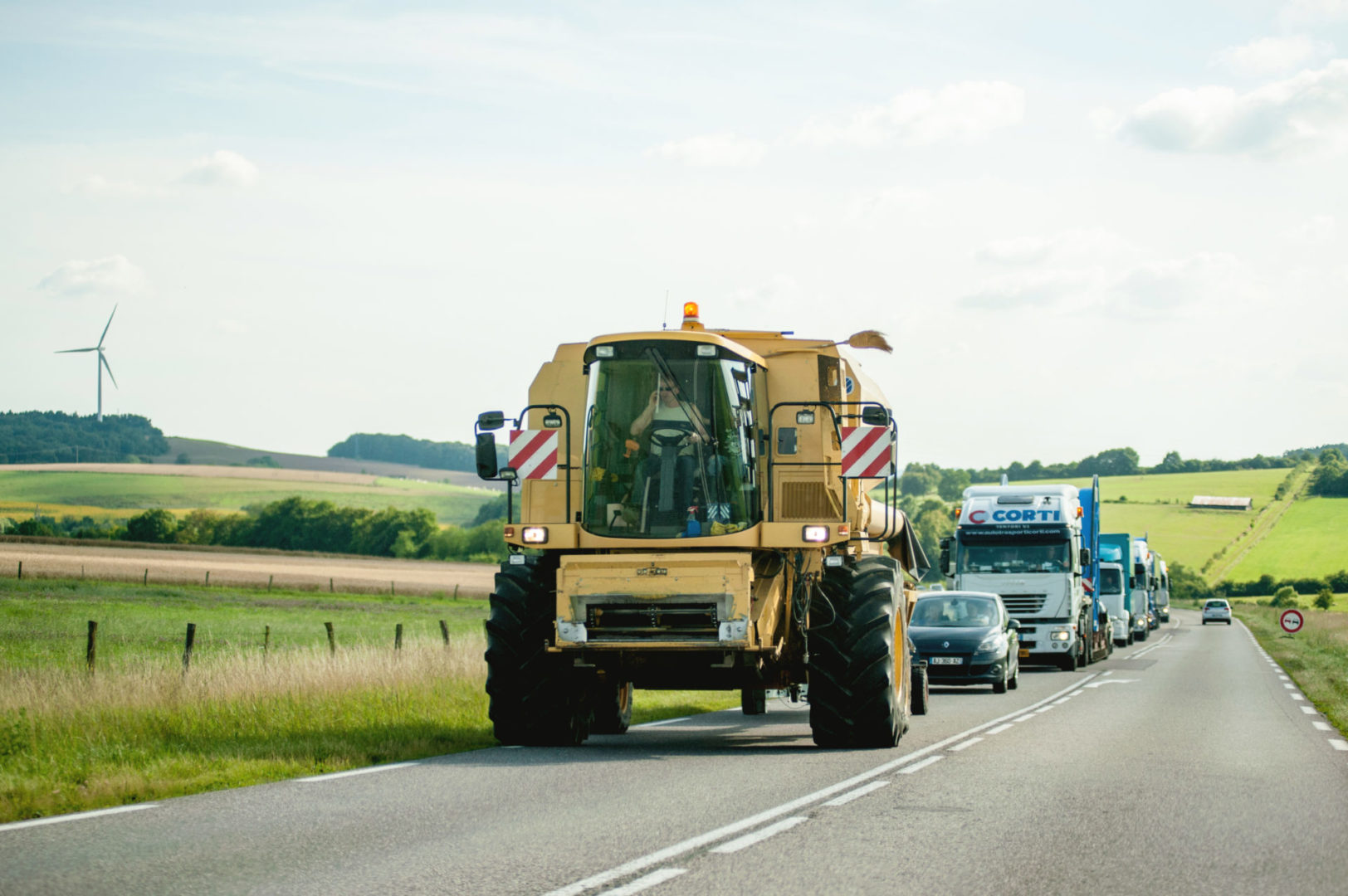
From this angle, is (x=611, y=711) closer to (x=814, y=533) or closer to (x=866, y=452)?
(x=814, y=533)

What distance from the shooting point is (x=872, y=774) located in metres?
11.3

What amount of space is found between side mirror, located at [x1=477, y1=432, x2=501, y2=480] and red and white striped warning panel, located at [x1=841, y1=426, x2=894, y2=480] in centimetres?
331

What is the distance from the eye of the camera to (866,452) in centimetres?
1362

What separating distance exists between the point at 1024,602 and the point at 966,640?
7939mm

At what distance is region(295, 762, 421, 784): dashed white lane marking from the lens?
10.7 m

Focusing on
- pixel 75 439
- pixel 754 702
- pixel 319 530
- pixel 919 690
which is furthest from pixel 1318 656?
pixel 75 439

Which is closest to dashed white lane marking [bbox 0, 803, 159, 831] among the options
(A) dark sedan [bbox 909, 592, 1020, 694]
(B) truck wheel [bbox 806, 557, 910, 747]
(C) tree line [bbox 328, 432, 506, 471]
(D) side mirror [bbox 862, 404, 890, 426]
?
(B) truck wheel [bbox 806, 557, 910, 747]

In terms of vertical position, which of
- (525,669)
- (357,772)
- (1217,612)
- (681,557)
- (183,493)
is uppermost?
(183,493)

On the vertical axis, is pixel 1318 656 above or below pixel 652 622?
below

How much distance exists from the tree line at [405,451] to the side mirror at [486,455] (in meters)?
151

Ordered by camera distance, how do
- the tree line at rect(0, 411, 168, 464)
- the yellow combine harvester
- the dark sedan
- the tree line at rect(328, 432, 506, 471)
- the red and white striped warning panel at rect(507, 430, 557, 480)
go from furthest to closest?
the tree line at rect(328, 432, 506, 471) → the tree line at rect(0, 411, 168, 464) → the dark sedan → the red and white striped warning panel at rect(507, 430, 557, 480) → the yellow combine harvester

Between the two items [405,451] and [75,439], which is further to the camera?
[405,451]

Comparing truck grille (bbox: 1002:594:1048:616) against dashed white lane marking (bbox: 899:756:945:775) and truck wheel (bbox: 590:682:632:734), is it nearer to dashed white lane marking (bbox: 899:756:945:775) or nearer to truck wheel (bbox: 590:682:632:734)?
truck wheel (bbox: 590:682:632:734)

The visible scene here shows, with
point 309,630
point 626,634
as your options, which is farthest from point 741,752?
point 309,630
